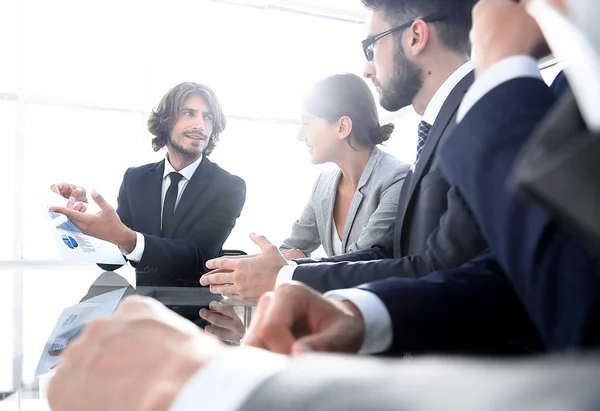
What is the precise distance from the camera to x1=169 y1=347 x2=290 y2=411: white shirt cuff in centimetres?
16

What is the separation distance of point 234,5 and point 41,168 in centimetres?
226

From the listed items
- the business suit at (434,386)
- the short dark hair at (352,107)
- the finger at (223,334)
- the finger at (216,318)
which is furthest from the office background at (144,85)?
the business suit at (434,386)

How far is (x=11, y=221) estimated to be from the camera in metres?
3.94

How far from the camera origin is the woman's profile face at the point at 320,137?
2164 millimetres

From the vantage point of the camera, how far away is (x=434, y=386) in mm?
127

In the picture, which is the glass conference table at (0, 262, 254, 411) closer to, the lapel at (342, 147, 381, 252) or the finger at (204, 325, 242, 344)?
the finger at (204, 325, 242, 344)

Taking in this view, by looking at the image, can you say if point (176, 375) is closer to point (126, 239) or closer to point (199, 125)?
point (126, 239)

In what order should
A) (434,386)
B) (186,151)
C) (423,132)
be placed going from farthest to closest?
(186,151)
(423,132)
(434,386)

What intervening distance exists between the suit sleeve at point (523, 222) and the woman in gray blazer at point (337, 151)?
1.52m

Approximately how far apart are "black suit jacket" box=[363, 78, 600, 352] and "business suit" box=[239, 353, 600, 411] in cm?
12

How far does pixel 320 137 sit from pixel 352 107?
0.61 feet

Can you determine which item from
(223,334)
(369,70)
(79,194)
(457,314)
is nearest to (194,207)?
(79,194)

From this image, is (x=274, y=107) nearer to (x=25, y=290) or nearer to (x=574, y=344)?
(x=25, y=290)

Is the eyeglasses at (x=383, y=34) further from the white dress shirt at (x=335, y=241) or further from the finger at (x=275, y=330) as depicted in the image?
the finger at (x=275, y=330)
